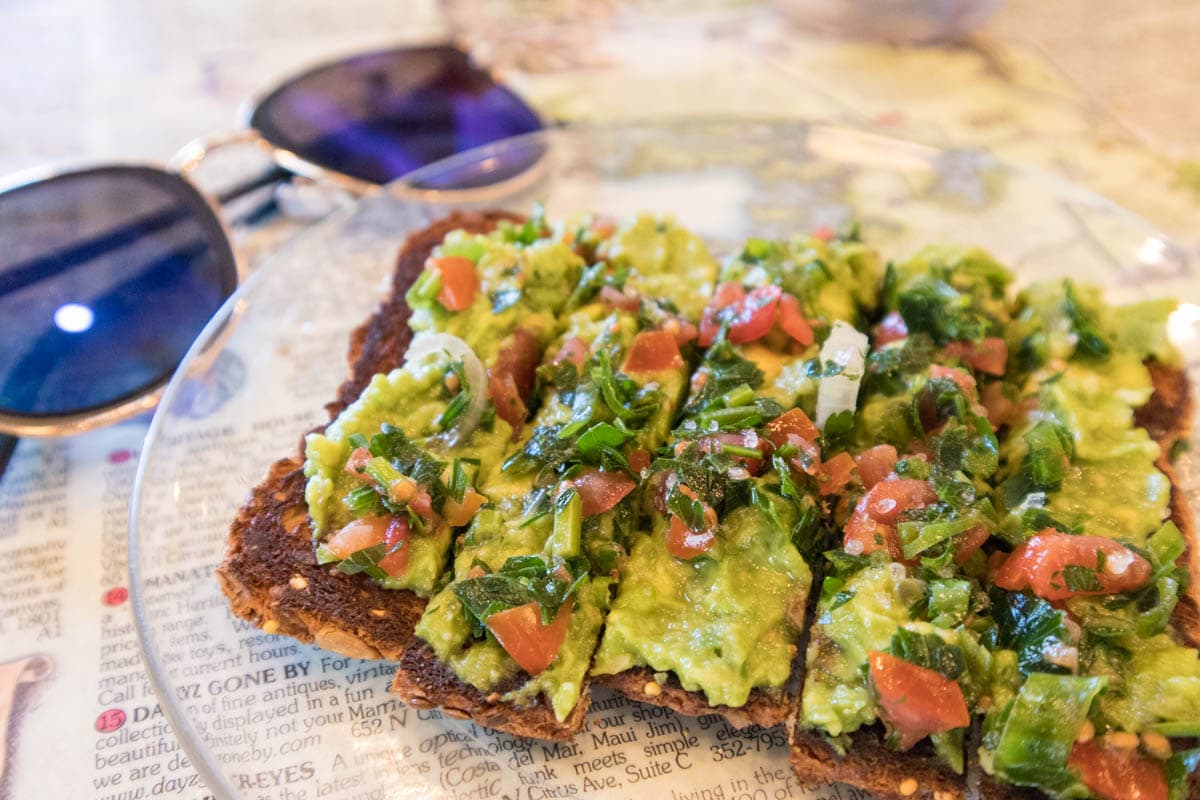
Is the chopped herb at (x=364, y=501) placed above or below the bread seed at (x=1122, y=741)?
above

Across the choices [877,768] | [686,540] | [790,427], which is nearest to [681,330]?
[790,427]

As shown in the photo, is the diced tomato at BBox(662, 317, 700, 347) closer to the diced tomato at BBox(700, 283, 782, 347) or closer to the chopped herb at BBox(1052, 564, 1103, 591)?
the diced tomato at BBox(700, 283, 782, 347)

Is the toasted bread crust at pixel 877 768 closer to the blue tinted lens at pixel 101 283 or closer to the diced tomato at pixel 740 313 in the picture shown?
the diced tomato at pixel 740 313

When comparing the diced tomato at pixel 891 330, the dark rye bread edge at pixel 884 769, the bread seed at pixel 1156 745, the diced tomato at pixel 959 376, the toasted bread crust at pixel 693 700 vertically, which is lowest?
the dark rye bread edge at pixel 884 769

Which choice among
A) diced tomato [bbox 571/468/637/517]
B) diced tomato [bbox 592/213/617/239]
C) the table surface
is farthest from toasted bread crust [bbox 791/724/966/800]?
the table surface

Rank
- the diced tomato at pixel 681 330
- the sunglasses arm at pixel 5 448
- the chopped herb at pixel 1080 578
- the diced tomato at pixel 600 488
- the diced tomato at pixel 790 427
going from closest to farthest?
1. the chopped herb at pixel 1080 578
2. the diced tomato at pixel 600 488
3. the diced tomato at pixel 790 427
4. the diced tomato at pixel 681 330
5. the sunglasses arm at pixel 5 448

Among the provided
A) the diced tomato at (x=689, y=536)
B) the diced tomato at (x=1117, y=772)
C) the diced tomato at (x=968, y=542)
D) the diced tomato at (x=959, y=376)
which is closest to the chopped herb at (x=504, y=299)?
the diced tomato at (x=689, y=536)

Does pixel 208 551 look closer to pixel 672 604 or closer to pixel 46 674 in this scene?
pixel 46 674
